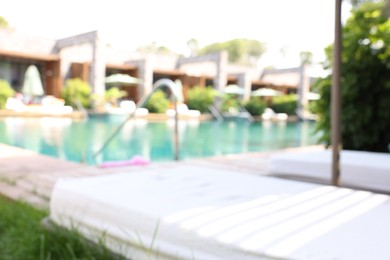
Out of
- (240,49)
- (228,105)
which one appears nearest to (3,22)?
(228,105)

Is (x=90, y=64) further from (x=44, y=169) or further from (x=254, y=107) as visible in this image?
(x=44, y=169)

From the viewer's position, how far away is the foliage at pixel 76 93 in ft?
60.0

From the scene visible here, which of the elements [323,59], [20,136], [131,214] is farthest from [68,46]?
[131,214]

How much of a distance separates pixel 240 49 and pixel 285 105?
104 ft

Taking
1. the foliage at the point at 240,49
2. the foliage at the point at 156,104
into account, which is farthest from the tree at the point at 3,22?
the foliage at the point at 240,49

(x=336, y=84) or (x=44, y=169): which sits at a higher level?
(x=336, y=84)

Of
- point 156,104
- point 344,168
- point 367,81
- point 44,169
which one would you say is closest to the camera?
point 344,168

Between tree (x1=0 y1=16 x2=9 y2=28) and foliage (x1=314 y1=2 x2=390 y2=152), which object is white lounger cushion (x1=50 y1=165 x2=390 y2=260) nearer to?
foliage (x1=314 y1=2 x2=390 y2=152)

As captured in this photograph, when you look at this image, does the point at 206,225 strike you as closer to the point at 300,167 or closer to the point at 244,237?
the point at 244,237

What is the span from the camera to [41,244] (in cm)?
178

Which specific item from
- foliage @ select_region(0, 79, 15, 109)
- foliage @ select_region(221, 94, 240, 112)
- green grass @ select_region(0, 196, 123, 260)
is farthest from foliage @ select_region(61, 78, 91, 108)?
green grass @ select_region(0, 196, 123, 260)

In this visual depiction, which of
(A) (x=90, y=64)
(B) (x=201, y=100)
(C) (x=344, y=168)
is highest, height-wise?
(A) (x=90, y=64)

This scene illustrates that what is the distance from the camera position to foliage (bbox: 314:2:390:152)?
4.89 meters

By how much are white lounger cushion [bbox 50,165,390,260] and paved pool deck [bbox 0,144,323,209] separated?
79 cm
